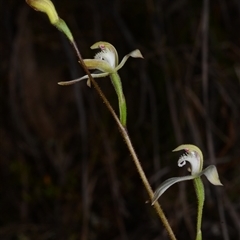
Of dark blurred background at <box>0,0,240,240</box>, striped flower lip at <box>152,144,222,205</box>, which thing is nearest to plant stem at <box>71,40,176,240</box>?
striped flower lip at <box>152,144,222,205</box>

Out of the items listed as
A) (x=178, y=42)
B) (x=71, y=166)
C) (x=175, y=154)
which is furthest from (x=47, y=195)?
(x=178, y=42)

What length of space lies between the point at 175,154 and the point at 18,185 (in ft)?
2.60

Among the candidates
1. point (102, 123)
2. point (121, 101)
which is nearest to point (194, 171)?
point (121, 101)

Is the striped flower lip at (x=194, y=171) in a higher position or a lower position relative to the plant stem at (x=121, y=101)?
lower

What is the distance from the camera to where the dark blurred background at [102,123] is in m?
2.21

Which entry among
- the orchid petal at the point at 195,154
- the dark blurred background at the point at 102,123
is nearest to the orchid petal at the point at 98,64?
the orchid petal at the point at 195,154

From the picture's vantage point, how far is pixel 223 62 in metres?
2.47

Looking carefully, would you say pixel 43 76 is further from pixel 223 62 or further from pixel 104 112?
pixel 223 62

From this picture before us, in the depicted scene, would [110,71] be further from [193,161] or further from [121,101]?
[193,161]

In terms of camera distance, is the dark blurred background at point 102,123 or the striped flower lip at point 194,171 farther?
the dark blurred background at point 102,123

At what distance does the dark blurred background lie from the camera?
221 cm

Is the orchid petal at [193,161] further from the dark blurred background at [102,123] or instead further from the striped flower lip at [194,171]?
the dark blurred background at [102,123]

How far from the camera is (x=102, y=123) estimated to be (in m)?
2.38

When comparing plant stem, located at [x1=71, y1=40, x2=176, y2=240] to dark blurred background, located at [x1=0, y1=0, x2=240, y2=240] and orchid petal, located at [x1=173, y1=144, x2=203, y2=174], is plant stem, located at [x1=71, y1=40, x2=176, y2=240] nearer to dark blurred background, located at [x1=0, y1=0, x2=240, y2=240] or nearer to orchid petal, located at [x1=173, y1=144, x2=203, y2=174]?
orchid petal, located at [x1=173, y1=144, x2=203, y2=174]
